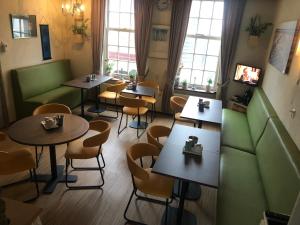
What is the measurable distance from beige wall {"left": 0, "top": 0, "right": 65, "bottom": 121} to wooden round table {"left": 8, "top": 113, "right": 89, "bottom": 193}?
173 centimetres

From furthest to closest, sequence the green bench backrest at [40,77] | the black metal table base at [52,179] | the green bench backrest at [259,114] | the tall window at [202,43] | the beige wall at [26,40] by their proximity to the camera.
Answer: the tall window at [202,43] → the green bench backrest at [40,77] → the beige wall at [26,40] → the green bench backrest at [259,114] → the black metal table base at [52,179]

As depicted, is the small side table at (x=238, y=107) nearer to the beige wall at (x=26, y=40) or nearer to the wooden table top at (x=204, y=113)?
the wooden table top at (x=204, y=113)

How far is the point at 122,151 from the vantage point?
3.73 m

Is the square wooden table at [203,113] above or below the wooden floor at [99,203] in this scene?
above

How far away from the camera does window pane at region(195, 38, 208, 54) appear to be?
4.85m

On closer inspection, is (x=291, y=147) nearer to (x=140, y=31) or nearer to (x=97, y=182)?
(x=97, y=182)

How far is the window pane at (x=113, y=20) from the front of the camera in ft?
17.1

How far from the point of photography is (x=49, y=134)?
8.29 ft

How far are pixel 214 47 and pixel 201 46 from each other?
0.27m

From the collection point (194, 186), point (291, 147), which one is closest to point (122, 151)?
point (194, 186)

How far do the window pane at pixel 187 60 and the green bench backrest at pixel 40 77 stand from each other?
2.70 metres

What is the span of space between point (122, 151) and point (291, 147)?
2.37 meters

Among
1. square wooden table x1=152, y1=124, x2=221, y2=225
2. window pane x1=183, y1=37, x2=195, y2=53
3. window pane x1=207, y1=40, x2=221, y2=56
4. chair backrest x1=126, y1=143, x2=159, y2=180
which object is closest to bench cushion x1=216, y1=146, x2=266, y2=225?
square wooden table x1=152, y1=124, x2=221, y2=225

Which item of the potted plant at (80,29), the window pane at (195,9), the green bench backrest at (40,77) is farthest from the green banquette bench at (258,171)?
the potted plant at (80,29)
